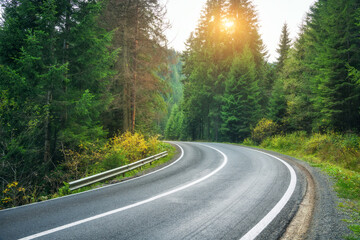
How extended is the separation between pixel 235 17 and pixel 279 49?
471 inches

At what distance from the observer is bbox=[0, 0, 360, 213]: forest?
8227mm

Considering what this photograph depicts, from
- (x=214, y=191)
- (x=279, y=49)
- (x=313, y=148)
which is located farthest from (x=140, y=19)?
(x=279, y=49)

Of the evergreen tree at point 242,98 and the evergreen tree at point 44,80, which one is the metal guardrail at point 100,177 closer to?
the evergreen tree at point 44,80

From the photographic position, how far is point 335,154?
10836 mm

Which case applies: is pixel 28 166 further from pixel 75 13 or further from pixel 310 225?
pixel 310 225

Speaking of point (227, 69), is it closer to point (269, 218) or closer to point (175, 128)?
point (269, 218)

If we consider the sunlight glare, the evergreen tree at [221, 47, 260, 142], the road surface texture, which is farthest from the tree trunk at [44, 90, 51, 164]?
the sunlight glare

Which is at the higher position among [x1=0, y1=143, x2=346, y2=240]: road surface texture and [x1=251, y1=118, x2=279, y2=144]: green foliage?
[x1=251, y1=118, x2=279, y2=144]: green foliage

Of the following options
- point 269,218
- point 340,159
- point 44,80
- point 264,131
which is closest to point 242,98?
point 264,131

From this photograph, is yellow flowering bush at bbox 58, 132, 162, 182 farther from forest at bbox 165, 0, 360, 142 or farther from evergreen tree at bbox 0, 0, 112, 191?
forest at bbox 165, 0, 360, 142

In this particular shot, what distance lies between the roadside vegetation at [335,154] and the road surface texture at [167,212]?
1.03m

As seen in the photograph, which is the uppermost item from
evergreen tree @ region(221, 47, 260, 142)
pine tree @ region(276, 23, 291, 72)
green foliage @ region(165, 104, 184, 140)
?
pine tree @ region(276, 23, 291, 72)

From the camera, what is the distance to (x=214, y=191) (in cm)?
568

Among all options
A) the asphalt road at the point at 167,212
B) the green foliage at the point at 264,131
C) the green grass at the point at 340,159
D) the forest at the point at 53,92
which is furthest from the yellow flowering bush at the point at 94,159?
the green foliage at the point at 264,131
